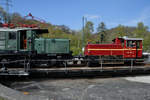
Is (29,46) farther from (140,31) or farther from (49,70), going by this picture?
(140,31)

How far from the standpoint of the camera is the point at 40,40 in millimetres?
12133

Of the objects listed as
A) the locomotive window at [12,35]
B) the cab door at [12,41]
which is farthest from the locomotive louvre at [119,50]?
the locomotive window at [12,35]

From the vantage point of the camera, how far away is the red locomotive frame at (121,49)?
13.4 m

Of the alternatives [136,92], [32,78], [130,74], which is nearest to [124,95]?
[136,92]

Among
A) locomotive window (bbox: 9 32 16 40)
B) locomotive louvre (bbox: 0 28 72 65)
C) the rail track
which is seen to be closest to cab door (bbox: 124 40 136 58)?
the rail track

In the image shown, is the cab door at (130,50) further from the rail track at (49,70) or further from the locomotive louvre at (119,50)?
the rail track at (49,70)

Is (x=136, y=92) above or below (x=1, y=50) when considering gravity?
below

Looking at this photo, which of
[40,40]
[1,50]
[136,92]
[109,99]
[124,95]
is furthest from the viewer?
[40,40]

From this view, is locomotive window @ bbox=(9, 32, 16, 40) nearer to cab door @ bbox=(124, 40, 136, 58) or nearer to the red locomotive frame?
the red locomotive frame

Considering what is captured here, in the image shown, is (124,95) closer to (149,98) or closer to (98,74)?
(149,98)

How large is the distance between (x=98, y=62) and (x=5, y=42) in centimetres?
849

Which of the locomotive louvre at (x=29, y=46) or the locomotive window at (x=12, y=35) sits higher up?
the locomotive window at (x=12, y=35)

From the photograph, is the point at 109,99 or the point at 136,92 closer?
the point at 109,99

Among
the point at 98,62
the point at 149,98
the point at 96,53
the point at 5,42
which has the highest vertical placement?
the point at 5,42
